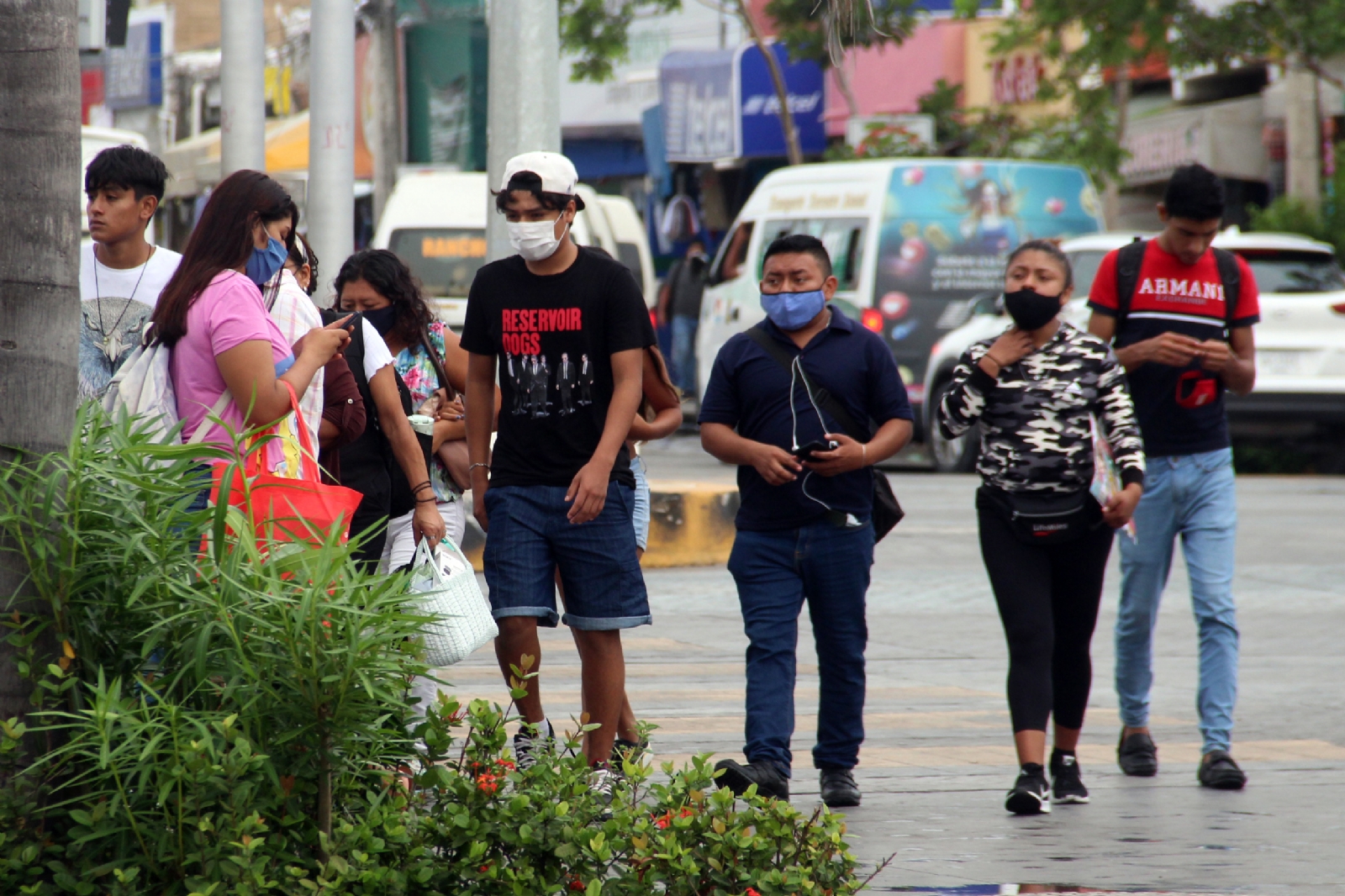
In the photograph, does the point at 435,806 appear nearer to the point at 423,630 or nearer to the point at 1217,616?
the point at 423,630

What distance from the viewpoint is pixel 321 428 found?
5.38 meters

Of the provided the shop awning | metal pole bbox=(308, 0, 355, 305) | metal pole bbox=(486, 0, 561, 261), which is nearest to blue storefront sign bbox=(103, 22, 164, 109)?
the shop awning

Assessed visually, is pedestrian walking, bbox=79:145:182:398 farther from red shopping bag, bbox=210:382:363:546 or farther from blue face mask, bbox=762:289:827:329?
blue face mask, bbox=762:289:827:329

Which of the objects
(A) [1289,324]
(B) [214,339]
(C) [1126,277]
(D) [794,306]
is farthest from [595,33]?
(B) [214,339]

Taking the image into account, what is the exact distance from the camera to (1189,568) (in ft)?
22.1

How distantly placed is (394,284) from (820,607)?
1.60 m

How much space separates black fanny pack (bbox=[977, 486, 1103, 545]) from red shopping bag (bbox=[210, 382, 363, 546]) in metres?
2.21

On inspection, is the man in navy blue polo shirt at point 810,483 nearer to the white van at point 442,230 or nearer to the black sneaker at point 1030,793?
the black sneaker at point 1030,793

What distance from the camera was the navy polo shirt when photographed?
19.6ft

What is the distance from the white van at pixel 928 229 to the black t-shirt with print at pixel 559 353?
12764mm

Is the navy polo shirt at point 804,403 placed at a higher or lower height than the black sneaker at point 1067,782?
higher

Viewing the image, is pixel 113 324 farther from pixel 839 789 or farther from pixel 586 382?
pixel 839 789

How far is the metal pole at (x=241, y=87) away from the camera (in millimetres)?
12383

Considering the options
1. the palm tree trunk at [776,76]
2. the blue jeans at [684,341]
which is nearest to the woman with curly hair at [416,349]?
the blue jeans at [684,341]
